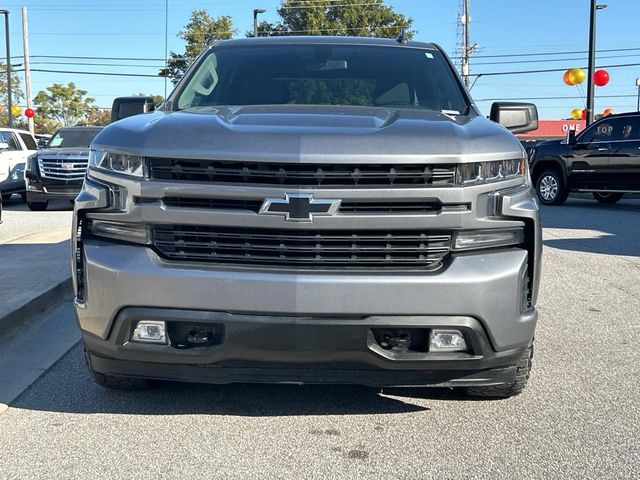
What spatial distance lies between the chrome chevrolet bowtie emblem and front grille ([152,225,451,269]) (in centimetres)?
7

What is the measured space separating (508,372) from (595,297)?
11.6 ft

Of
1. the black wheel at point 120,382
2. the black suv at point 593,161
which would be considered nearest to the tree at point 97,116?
the black suv at point 593,161

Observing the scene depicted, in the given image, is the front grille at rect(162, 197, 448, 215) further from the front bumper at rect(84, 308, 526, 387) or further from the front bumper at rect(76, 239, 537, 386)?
the front bumper at rect(84, 308, 526, 387)

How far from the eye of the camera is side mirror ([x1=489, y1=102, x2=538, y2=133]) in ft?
15.7

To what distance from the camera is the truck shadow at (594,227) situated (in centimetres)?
965

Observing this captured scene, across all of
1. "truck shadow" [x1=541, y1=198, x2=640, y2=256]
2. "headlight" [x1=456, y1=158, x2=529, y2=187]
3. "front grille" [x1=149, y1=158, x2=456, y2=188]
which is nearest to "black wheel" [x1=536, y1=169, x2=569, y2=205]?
"truck shadow" [x1=541, y1=198, x2=640, y2=256]

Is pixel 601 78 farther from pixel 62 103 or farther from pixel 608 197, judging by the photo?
pixel 62 103

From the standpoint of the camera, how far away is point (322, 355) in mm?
3117

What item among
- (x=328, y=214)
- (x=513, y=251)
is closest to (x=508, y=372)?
(x=513, y=251)

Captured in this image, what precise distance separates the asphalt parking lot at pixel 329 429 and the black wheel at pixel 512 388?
73mm

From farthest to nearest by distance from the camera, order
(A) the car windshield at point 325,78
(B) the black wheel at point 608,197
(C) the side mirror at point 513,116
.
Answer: (B) the black wheel at point 608,197 → (C) the side mirror at point 513,116 → (A) the car windshield at point 325,78

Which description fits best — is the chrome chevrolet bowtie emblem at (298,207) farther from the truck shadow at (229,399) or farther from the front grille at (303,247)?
the truck shadow at (229,399)

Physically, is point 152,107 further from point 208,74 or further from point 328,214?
point 328,214

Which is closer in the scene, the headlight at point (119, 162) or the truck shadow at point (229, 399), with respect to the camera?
the headlight at point (119, 162)
